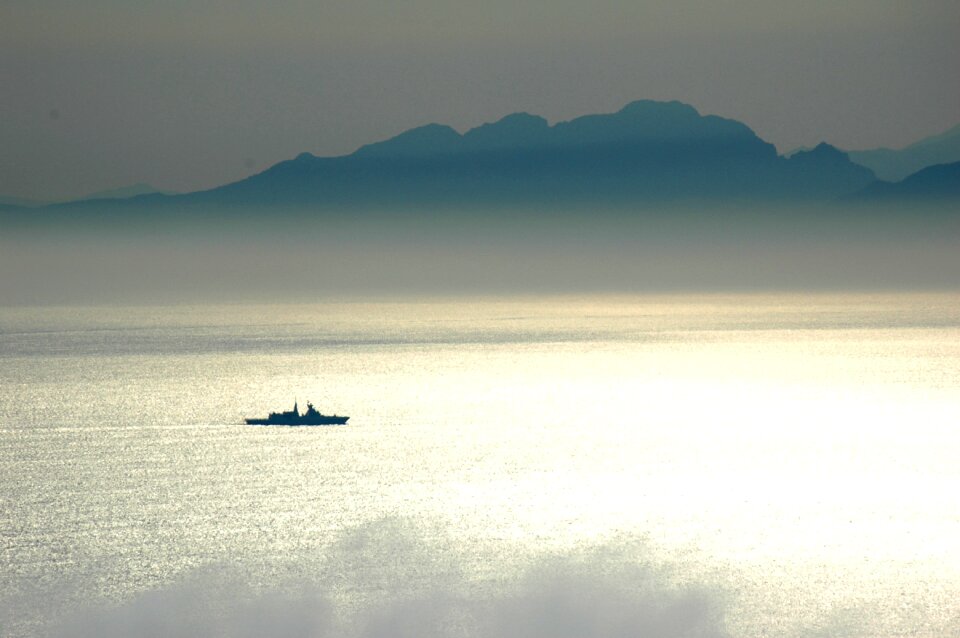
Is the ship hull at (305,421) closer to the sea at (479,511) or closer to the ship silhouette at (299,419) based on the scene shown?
the ship silhouette at (299,419)

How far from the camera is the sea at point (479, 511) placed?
44.2 meters

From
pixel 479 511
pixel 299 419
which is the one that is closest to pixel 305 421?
pixel 299 419

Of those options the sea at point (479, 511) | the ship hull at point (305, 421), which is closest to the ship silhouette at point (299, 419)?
the ship hull at point (305, 421)

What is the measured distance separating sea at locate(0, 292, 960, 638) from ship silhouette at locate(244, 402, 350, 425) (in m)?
1.93

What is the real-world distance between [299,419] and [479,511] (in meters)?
38.0

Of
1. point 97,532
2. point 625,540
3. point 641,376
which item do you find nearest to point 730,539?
point 625,540

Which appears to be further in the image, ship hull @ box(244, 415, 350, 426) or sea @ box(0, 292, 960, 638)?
ship hull @ box(244, 415, 350, 426)

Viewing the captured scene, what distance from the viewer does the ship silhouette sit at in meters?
96.6

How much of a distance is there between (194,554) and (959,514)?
124 ft

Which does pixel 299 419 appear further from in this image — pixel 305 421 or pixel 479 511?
pixel 479 511

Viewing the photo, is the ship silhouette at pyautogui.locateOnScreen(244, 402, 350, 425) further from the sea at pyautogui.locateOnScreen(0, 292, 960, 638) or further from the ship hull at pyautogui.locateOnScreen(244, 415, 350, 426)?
the sea at pyautogui.locateOnScreen(0, 292, 960, 638)

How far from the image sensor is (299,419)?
97.3m

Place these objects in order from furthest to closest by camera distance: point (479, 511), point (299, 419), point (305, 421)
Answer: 1. point (305, 421)
2. point (299, 419)
3. point (479, 511)

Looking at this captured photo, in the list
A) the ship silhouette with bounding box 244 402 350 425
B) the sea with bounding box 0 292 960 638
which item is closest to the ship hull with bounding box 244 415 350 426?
the ship silhouette with bounding box 244 402 350 425
